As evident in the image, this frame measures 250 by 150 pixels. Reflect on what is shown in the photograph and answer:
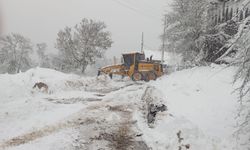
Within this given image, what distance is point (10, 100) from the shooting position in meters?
13.7

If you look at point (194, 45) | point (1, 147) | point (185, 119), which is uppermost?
point (194, 45)

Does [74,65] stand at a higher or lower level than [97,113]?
Result: higher

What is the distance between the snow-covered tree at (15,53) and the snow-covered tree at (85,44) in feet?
75.0

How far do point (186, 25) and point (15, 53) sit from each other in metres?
53.2

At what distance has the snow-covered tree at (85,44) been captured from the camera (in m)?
40.2

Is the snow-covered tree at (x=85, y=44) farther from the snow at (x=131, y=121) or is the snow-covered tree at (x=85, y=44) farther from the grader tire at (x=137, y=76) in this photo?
the snow at (x=131, y=121)

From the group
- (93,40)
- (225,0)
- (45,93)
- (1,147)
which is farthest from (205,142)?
(93,40)

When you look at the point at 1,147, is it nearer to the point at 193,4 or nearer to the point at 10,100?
the point at 10,100

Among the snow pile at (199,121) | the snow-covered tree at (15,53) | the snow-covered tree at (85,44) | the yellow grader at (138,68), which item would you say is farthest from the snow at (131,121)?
the snow-covered tree at (15,53)

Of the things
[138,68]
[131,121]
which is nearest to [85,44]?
[138,68]

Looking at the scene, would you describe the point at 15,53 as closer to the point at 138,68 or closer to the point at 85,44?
the point at 85,44

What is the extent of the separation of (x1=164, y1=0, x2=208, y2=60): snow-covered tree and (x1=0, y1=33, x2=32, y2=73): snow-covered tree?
4446 centimetres

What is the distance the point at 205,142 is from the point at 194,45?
639 inches

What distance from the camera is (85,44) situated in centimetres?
4006
